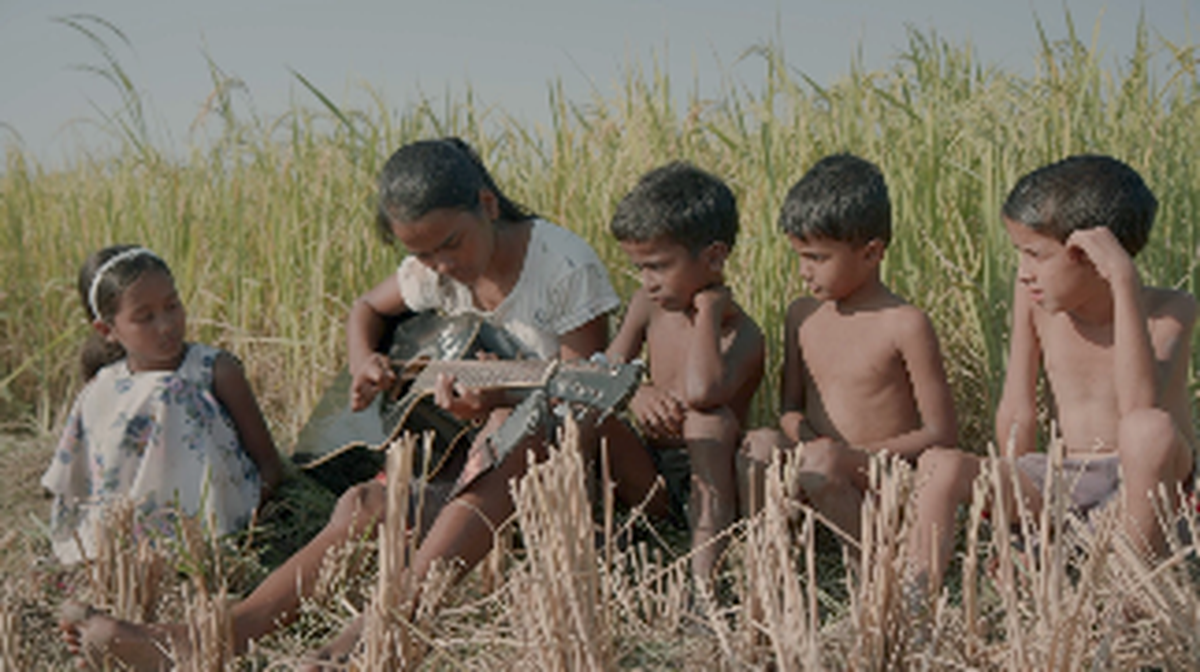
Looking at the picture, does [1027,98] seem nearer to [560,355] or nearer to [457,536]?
[560,355]

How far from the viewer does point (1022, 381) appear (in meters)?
2.67

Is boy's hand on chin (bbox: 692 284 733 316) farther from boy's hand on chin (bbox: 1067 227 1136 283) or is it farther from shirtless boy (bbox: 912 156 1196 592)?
boy's hand on chin (bbox: 1067 227 1136 283)

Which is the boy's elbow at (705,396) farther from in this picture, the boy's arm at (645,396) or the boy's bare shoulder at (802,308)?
the boy's bare shoulder at (802,308)

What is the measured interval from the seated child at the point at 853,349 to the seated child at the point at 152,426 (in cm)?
145

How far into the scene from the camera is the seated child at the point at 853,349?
2.68 meters

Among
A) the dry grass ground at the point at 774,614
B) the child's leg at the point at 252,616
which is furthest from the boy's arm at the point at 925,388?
the child's leg at the point at 252,616

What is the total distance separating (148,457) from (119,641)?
83cm

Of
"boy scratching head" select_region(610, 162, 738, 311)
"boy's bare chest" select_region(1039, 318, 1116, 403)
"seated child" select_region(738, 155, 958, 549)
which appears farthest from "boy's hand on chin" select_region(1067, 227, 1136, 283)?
"boy scratching head" select_region(610, 162, 738, 311)

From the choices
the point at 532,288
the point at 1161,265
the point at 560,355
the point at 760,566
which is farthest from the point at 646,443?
the point at 1161,265

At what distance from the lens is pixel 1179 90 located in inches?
152

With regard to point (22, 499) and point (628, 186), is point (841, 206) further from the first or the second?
point (22, 499)

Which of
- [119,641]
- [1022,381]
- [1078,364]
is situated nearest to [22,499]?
[119,641]

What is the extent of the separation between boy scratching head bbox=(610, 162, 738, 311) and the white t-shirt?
6.9 inches

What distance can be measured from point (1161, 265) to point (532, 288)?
6.12ft
